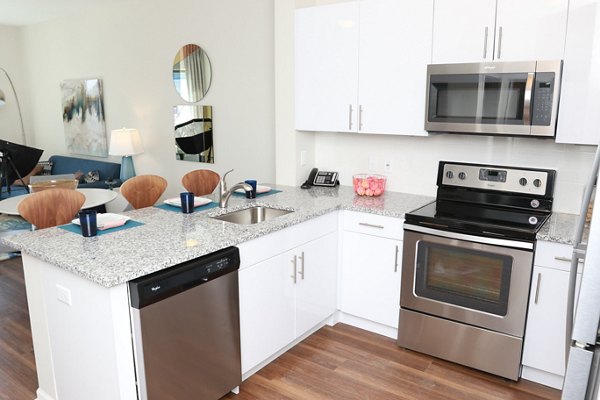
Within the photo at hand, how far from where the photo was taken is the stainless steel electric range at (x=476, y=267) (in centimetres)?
251

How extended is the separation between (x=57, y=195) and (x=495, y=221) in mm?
2748

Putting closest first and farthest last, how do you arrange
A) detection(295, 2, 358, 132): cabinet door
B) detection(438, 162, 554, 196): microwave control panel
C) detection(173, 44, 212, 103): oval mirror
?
1. detection(438, 162, 554, 196): microwave control panel
2. detection(295, 2, 358, 132): cabinet door
3. detection(173, 44, 212, 103): oval mirror

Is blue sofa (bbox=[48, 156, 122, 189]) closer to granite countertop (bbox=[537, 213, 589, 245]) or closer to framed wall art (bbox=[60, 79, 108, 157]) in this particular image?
framed wall art (bbox=[60, 79, 108, 157])

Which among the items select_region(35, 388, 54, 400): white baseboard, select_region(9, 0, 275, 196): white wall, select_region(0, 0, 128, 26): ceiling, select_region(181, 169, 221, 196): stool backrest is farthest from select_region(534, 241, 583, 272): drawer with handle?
select_region(0, 0, 128, 26): ceiling

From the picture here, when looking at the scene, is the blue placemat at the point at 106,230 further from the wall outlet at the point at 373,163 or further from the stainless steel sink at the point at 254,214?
the wall outlet at the point at 373,163

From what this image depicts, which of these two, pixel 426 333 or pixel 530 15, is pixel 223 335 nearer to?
pixel 426 333

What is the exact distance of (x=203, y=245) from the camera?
7.11ft

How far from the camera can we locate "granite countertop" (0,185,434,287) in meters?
1.89

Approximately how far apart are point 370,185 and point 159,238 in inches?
63.7

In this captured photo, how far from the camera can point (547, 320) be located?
2.46 metres

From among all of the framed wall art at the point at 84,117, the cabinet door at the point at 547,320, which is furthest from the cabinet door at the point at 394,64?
the framed wall art at the point at 84,117

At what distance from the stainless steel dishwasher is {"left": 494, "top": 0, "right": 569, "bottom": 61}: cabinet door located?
1.90 meters

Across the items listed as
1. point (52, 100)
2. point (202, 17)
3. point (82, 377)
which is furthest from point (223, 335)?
point (52, 100)

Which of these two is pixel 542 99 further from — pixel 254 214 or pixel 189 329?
pixel 189 329
